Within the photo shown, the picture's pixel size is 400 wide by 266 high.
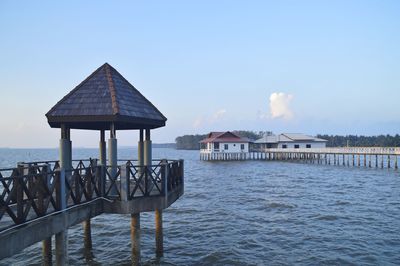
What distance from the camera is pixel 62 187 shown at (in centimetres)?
854

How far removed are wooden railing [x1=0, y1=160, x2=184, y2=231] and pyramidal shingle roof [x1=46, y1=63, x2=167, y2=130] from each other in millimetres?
1528

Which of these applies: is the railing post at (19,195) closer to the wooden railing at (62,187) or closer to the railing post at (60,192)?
the wooden railing at (62,187)

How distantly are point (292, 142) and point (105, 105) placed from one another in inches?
2794

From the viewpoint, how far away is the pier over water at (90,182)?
25.7 feet

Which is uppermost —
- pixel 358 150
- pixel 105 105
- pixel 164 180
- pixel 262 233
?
pixel 105 105

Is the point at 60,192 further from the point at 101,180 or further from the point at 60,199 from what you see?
the point at 101,180

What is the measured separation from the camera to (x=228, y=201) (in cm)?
2533

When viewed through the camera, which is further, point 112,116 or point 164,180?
point 164,180

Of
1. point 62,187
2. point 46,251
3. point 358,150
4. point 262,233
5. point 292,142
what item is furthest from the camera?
point 292,142

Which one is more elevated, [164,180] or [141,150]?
[141,150]

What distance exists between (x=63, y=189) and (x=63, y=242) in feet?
4.64

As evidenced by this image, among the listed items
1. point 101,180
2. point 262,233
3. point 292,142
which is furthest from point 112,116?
point 292,142

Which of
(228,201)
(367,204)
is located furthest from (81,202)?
(367,204)

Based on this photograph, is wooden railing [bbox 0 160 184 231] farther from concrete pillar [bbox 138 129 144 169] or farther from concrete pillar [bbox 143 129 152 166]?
concrete pillar [bbox 138 129 144 169]
